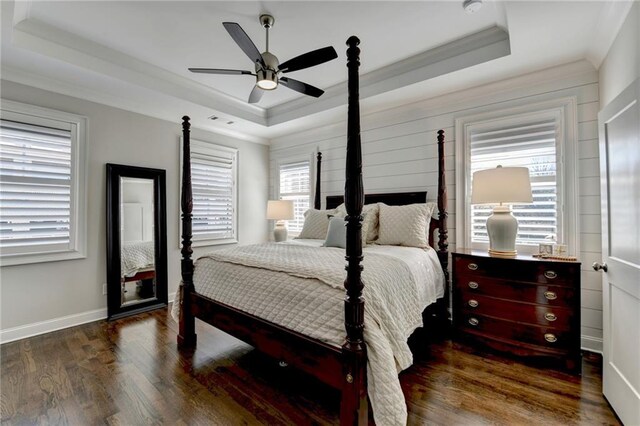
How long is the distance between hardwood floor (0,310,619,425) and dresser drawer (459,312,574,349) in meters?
0.19

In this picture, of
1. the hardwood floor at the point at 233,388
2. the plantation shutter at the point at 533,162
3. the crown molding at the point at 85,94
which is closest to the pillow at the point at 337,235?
the hardwood floor at the point at 233,388

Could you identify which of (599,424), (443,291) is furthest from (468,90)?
(599,424)

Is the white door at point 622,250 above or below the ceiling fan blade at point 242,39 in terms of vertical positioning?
below

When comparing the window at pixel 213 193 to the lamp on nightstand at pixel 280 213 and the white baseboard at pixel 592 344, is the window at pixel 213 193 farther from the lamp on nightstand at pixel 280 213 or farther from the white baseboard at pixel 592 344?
the white baseboard at pixel 592 344

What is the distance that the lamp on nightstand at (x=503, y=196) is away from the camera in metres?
2.47

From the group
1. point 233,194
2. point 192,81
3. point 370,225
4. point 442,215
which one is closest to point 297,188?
point 233,194

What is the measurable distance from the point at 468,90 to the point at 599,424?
2.99 meters

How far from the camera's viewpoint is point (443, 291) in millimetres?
2980

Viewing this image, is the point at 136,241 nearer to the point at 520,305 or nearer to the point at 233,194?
the point at 233,194

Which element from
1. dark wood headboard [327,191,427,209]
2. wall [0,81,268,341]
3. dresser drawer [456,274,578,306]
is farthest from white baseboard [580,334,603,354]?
wall [0,81,268,341]

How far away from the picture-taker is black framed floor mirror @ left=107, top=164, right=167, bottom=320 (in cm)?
345

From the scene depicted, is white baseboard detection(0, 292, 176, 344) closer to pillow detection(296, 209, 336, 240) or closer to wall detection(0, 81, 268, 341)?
wall detection(0, 81, 268, 341)

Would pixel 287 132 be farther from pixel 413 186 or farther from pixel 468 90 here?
pixel 468 90

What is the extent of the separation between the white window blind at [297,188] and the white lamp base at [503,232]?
2828mm
